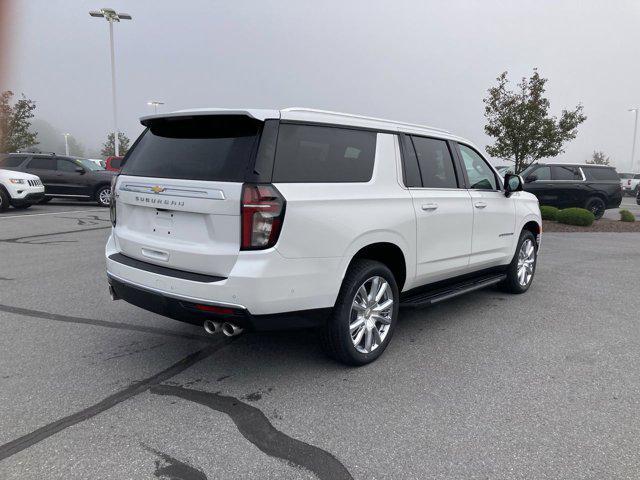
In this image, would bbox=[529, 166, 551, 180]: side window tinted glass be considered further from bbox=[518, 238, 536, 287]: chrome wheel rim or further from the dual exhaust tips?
the dual exhaust tips

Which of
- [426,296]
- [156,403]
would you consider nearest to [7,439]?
[156,403]

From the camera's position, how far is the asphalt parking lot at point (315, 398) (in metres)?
2.53

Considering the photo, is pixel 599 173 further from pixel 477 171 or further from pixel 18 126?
pixel 18 126

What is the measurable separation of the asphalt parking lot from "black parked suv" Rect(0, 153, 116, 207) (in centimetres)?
1238

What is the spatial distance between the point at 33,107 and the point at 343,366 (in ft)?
112

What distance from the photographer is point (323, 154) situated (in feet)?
11.3

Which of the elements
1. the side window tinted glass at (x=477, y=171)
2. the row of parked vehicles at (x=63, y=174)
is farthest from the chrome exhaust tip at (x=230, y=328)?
the row of parked vehicles at (x=63, y=174)

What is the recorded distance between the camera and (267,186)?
3.00m

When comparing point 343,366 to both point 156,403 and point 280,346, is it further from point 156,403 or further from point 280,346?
point 156,403

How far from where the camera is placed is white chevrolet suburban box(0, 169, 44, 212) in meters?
14.0

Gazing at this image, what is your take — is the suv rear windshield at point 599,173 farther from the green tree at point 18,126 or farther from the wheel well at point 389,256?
the green tree at point 18,126

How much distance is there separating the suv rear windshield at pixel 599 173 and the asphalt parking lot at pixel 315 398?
11.2 meters

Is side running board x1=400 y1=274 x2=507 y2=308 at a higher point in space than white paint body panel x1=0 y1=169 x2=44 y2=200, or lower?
lower

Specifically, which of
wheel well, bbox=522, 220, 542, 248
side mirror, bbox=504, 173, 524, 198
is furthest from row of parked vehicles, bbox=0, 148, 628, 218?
side mirror, bbox=504, 173, 524, 198
